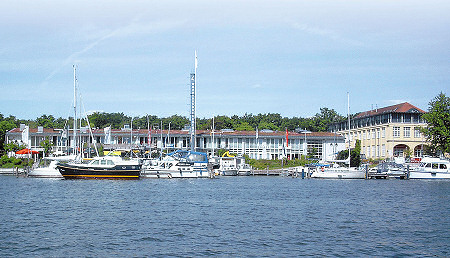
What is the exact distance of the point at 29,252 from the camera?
71.0 feet

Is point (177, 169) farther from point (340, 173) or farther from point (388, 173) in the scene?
point (388, 173)

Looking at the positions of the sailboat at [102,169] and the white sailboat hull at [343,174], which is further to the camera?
the white sailboat hull at [343,174]

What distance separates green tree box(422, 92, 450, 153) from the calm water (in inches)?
1523

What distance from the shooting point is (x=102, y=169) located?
60188mm

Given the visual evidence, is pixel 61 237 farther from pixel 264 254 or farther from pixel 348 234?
pixel 348 234

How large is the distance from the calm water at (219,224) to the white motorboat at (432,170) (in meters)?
27.0

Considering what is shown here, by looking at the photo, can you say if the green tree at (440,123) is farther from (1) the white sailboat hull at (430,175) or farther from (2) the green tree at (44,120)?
(2) the green tree at (44,120)

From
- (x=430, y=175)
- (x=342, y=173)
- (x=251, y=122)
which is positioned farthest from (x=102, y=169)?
(x=251, y=122)

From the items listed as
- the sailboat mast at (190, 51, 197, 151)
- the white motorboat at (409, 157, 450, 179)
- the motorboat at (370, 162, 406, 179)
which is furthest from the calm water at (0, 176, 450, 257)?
the sailboat mast at (190, 51, 197, 151)

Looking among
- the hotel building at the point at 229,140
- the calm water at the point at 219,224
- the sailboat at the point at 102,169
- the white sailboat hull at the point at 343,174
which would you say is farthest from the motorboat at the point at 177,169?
the hotel building at the point at 229,140

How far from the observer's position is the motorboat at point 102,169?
60.3 m

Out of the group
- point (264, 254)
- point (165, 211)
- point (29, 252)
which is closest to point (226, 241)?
point (264, 254)

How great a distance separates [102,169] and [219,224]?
3392 centimetres

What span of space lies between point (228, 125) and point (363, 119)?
34.9m
